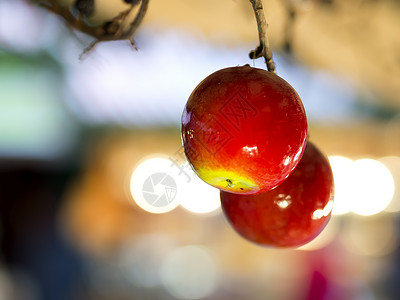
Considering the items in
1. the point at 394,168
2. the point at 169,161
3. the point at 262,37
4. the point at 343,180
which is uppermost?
the point at 394,168

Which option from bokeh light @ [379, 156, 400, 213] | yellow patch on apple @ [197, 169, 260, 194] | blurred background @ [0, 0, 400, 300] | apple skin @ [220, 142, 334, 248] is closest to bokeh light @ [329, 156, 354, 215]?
blurred background @ [0, 0, 400, 300]

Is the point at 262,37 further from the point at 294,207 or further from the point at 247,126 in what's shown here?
the point at 294,207

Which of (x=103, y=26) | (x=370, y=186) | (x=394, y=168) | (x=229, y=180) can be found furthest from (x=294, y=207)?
(x=394, y=168)

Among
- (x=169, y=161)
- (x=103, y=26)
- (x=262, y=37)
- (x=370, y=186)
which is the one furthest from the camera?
(x=370, y=186)

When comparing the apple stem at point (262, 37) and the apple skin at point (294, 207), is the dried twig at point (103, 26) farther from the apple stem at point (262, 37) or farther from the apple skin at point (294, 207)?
the apple skin at point (294, 207)

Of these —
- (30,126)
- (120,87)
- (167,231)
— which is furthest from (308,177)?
(167,231)

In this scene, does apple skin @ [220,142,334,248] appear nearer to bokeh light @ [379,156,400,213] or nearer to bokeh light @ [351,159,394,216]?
bokeh light @ [351,159,394,216]

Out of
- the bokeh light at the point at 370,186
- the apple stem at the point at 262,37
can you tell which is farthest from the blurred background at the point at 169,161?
the apple stem at the point at 262,37
